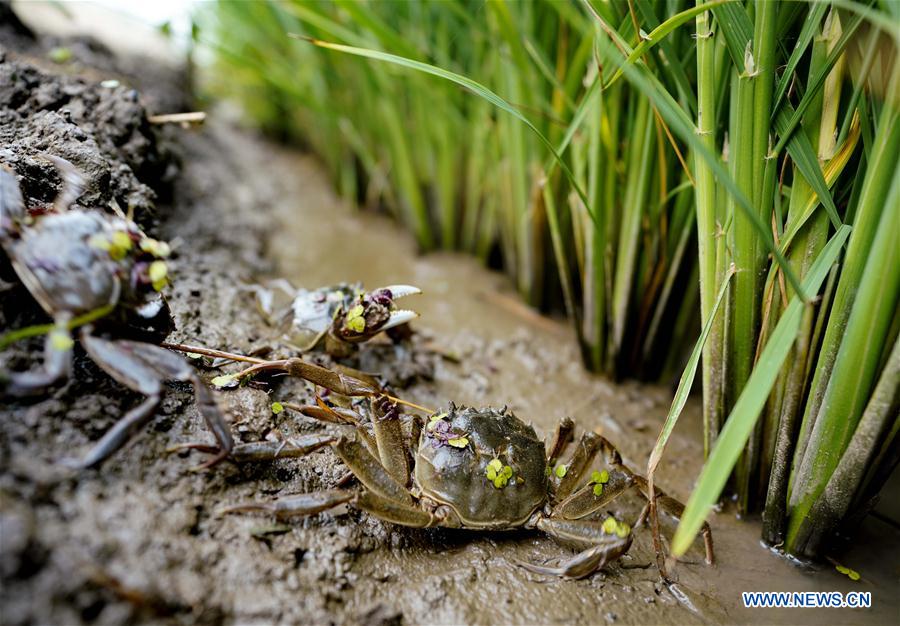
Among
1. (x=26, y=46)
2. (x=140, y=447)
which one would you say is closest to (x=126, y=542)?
(x=140, y=447)

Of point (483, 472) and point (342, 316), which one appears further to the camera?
point (342, 316)

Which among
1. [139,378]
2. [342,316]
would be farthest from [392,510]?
[342,316]

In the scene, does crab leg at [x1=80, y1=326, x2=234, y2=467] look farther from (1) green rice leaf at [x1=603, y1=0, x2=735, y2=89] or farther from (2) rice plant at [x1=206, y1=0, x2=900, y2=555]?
(1) green rice leaf at [x1=603, y1=0, x2=735, y2=89]

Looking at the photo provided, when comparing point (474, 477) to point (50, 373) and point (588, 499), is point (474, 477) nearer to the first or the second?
point (588, 499)

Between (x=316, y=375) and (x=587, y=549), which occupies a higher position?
(x=316, y=375)

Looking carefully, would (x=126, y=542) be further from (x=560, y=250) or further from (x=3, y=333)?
(x=560, y=250)

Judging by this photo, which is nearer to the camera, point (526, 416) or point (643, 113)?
point (643, 113)

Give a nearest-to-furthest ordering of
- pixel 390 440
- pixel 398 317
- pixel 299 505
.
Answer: pixel 299 505 → pixel 390 440 → pixel 398 317
